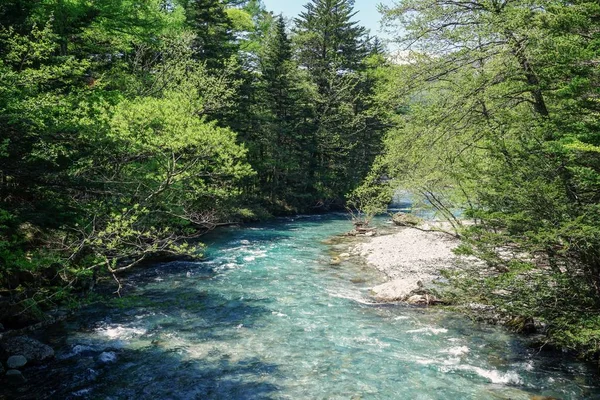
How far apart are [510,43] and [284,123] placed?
97.6ft

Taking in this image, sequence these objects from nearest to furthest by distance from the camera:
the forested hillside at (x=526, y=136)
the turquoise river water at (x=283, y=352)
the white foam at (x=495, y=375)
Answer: the forested hillside at (x=526, y=136) → the turquoise river water at (x=283, y=352) → the white foam at (x=495, y=375)

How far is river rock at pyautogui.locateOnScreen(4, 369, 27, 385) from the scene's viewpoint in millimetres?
8031

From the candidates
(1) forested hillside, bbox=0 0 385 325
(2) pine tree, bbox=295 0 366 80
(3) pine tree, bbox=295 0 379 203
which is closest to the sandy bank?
(1) forested hillside, bbox=0 0 385 325

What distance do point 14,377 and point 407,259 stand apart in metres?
16.1

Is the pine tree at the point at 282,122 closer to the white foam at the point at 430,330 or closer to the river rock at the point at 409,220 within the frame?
the river rock at the point at 409,220

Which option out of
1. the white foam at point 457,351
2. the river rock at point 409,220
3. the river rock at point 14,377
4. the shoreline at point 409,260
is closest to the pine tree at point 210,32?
the river rock at point 409,220

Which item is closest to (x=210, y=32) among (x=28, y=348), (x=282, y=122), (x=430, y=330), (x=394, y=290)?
(x=282, y=122)

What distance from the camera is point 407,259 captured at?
1953cm

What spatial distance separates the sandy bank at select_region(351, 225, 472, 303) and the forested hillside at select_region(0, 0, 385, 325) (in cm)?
652

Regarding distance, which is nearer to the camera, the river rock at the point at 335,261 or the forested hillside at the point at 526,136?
the forested hillside at the point at 526,136

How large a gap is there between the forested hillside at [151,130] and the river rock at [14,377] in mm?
1447

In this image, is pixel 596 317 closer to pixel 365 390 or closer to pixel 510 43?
pixel 365 390

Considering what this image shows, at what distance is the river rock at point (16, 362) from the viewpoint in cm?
851

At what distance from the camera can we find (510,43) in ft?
27.7
